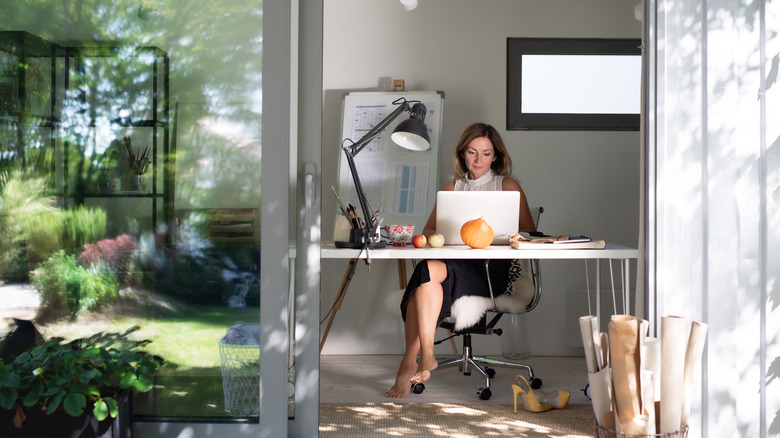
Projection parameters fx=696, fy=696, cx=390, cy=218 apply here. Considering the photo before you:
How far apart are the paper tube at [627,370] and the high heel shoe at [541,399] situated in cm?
89

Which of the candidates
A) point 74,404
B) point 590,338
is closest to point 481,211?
point 590,338

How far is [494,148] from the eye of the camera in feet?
12.6

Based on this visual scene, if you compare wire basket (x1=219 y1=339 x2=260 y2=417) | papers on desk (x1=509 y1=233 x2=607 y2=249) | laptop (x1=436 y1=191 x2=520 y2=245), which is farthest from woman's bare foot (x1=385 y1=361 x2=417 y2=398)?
wire basket (x1=219 y1=339 x2=260 y2=417)

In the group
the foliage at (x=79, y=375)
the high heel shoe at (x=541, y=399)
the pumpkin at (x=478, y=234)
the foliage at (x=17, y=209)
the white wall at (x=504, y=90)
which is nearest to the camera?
the foliage at (x=79, y=375)

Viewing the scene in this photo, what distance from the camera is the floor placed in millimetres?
3301

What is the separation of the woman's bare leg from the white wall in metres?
1.09

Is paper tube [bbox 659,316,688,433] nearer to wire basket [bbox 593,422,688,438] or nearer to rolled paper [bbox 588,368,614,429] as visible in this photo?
wire basket [bbox 593,422,688,438]

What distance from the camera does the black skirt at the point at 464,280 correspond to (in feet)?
10.7

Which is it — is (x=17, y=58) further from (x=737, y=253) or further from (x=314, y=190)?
(x=737, y=253)

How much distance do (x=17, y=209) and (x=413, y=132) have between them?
1672 mm

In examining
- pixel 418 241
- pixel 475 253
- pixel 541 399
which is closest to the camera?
pixel 475 253

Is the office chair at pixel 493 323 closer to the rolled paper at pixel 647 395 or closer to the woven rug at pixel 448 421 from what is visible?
the woven rug at pixel 448 421

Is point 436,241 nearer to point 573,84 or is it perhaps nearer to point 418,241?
point 418,241

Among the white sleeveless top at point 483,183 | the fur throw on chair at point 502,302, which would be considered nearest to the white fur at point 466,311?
the fur throw on chair at point 502,302
